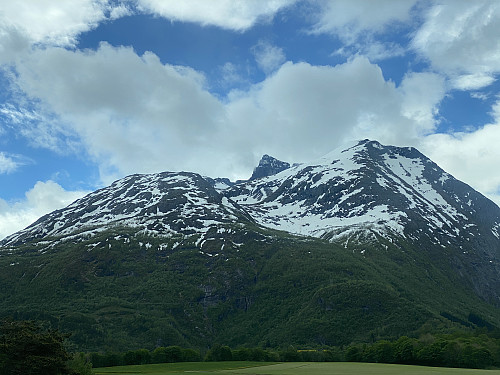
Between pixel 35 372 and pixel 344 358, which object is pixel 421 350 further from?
pixel 35 372

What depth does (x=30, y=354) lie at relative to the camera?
7562 centimetres

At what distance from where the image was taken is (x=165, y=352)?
187750 millimetres

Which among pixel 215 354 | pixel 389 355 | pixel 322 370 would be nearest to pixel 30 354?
pixel 322 370

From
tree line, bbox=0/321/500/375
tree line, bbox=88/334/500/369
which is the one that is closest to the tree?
tree line, bbox=0/321/500/375

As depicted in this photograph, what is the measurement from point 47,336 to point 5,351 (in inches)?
247

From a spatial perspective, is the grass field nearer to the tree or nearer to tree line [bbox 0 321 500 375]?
tree line [bbox 0 321 500 375]

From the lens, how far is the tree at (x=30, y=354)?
7462cm

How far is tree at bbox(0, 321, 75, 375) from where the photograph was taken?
74.6m

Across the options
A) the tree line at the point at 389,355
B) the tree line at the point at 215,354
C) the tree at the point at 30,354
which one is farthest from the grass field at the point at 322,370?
the tree at the point at 30,354

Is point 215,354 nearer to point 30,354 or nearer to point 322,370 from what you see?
point 322,370

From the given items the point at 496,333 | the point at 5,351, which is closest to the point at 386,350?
the point at 496,333

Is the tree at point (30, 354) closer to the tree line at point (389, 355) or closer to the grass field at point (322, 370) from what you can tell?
the grass field at point (322, 370)

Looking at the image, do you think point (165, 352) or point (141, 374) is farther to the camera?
point (165, 352)

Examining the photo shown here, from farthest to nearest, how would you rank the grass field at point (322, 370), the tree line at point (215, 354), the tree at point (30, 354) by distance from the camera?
1. the grass field at point (322, 370)
2. the tree line at point (215, 354)
3. the tree at point (30, 354)
